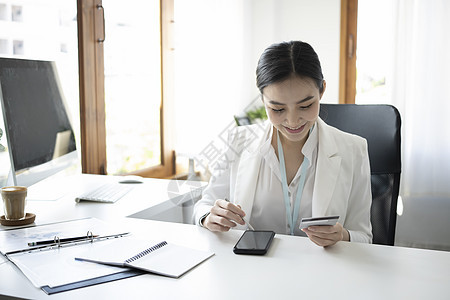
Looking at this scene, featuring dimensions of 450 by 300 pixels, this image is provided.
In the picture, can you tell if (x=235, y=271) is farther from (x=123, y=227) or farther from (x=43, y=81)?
(x=43, y=81)

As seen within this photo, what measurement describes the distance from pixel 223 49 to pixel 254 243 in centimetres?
247

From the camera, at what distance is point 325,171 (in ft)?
5.30

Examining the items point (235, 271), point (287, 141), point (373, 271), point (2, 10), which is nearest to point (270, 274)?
point (235, 271)

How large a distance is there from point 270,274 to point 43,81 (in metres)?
1.29

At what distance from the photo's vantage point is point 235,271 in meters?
1.12

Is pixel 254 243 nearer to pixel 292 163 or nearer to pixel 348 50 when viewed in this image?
pixel 292 163

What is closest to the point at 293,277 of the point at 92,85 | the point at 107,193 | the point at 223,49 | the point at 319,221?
the point at 319,221

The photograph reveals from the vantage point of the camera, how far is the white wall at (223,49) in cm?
343

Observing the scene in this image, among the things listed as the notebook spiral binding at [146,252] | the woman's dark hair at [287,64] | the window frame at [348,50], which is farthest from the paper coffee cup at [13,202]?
the window frame at [348,50]

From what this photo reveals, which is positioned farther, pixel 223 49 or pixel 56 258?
pixel 223 49

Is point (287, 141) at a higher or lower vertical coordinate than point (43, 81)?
lower

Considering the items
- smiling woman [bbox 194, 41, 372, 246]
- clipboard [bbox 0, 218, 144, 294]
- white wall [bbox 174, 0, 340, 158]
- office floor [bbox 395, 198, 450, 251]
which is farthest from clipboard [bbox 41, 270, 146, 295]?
office floor [bbox 395, 198, 450, 251]

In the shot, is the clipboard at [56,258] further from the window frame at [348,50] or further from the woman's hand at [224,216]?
the window frame at [348,50]

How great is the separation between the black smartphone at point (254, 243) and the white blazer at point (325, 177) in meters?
0.24
